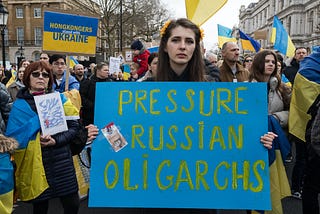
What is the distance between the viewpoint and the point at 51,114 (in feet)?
10.8

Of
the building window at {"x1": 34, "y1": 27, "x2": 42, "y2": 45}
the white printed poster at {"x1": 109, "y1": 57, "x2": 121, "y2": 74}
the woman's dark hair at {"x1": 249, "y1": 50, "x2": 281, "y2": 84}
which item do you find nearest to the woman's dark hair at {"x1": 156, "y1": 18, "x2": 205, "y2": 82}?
the woman's dark hair at {"x1": 249, "y1": 50, "x2": 281, "y2": 84}

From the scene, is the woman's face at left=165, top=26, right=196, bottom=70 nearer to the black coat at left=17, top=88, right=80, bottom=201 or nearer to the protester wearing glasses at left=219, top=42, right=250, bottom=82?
the black coat at left=17, top=88, right=80, bottom=201

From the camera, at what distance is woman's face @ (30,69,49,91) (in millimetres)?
3430

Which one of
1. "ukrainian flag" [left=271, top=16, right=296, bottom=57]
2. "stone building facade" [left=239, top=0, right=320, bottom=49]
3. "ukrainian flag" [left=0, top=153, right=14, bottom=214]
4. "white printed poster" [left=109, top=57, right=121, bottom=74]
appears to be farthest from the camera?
"stone building facade" [left=239, top=0, right=320, bottom=49]

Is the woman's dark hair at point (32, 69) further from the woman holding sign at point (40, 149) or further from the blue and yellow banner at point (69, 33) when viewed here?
the blue and yellow banner at point (69, 33)

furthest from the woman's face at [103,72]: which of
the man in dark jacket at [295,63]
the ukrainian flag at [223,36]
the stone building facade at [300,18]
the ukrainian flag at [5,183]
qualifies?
the stone building facade at [300,18]

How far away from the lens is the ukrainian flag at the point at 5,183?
2.51 m

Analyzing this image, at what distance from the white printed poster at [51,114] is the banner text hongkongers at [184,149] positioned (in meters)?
1.16

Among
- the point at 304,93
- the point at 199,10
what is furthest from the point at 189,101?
the point at 304,93

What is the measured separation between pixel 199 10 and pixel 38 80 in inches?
62.5

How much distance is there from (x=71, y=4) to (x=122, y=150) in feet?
220

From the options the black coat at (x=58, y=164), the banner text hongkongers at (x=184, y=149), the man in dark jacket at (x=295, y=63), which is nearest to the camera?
the banner text hongkongers at (x=184, y=149)

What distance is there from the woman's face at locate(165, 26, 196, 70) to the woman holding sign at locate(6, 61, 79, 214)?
147cm

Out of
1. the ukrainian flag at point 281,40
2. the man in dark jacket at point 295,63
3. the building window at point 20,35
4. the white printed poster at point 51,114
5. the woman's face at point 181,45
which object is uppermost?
the building window at point 20,35
